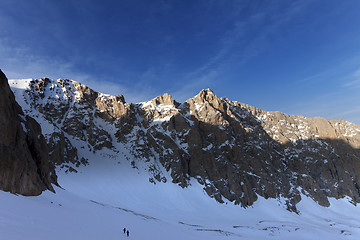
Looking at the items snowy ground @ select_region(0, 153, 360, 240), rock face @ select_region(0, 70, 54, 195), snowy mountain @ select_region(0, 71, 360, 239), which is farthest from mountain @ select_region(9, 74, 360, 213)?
rock face @ select_region(0, 70, 54, 195)

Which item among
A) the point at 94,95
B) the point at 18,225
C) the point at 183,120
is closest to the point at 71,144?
the point at 94,95

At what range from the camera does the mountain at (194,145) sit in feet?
311

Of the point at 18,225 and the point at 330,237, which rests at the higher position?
the point at 18,225

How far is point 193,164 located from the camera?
→ 356 ft

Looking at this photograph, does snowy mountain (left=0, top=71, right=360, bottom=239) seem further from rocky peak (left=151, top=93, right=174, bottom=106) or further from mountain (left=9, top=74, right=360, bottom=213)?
rocky peak (left=151, top=93, right=174, bottom=106)

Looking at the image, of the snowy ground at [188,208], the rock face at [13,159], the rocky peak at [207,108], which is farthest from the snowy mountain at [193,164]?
the rock face at [13,159]

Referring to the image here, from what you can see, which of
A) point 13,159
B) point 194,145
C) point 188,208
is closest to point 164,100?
point 194,145

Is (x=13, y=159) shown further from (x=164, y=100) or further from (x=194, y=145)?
(x=164, y=100)

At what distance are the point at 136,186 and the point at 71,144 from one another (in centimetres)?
3014

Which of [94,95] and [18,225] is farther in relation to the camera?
[94,95]

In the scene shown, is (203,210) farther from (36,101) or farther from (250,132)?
(36,101)

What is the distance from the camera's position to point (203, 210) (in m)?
85.3

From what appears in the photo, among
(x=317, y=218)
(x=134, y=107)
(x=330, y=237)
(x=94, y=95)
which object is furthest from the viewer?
(x=134, y=107)

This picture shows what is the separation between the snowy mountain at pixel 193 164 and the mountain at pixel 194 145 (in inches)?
19.8
